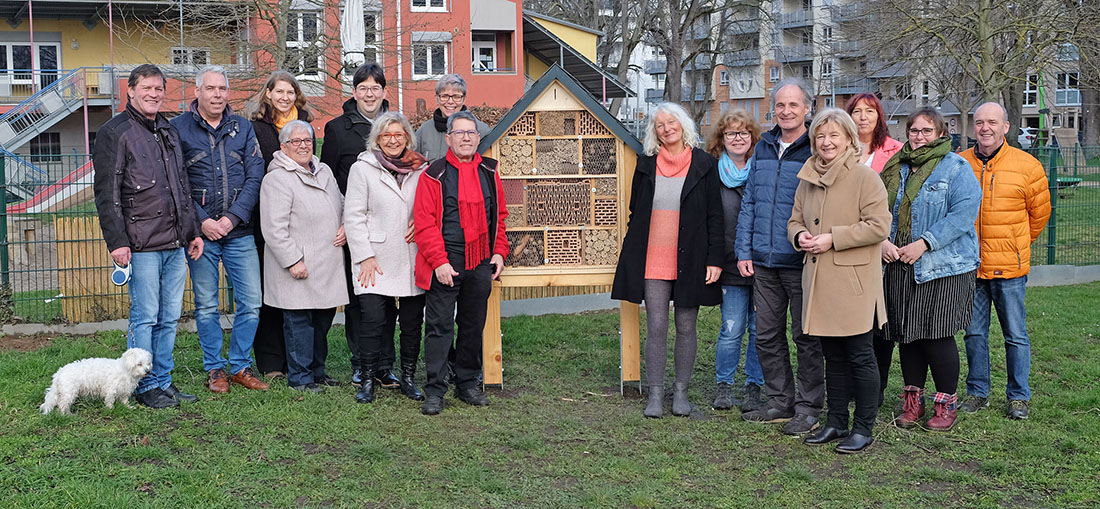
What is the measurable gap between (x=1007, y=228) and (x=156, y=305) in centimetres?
535

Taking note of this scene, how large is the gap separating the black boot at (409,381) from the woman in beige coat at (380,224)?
0.77 feet

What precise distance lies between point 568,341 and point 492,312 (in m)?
1.89

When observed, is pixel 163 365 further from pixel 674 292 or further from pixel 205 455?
pixel 674 292

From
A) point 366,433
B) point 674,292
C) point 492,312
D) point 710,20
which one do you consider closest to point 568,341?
point 492,312

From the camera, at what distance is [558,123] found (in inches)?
267

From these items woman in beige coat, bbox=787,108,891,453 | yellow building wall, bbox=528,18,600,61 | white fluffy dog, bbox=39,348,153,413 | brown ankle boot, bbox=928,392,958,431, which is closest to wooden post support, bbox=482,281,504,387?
white fluffy dog, bbox=39,348,153,413

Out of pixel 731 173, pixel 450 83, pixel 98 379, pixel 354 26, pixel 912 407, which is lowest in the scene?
pixel 912 407

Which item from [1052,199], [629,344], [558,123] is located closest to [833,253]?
[629,344]

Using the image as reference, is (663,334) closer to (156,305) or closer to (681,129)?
(681,129)

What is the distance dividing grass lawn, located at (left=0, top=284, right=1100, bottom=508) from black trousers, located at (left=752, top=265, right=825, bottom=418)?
0.28 m

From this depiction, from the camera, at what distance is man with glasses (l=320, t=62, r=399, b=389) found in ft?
21.8

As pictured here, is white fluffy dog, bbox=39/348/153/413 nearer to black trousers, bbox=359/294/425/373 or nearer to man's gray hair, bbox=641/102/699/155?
black trousers, bbox=359/294/425/373

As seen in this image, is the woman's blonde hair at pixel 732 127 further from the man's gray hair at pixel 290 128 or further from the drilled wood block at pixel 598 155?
the man's gray hair at pixel 290 128

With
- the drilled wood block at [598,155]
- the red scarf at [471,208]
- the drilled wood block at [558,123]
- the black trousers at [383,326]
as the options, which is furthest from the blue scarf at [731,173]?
the black trousers at [383,326]
